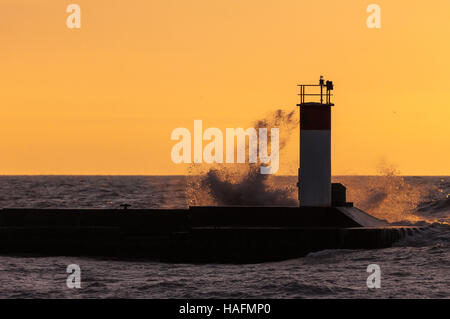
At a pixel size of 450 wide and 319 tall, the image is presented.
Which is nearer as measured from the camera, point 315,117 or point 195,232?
point 195,232

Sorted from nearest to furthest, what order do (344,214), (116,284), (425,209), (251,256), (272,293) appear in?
(272,293)
(116,284)
(251,256)
(344,214)
(425,209)

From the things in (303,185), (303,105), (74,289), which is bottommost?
(74,289)

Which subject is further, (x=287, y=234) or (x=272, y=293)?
(x=287, y=234)

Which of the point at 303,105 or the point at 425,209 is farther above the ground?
the point at 303,105

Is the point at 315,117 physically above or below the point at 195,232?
above

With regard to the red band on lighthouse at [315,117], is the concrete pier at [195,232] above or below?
below

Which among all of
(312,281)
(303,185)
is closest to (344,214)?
(303,185)

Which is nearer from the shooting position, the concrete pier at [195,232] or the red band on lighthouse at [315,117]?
the concrete pier at [195,232]

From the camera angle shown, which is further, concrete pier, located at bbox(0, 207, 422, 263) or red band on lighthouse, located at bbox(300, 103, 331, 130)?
red band on lighthouse, located at bbox(300, 103, 331, 130)

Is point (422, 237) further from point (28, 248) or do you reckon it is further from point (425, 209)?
point (425, 209)

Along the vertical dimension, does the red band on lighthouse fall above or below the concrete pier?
above

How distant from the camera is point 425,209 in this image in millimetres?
32562
